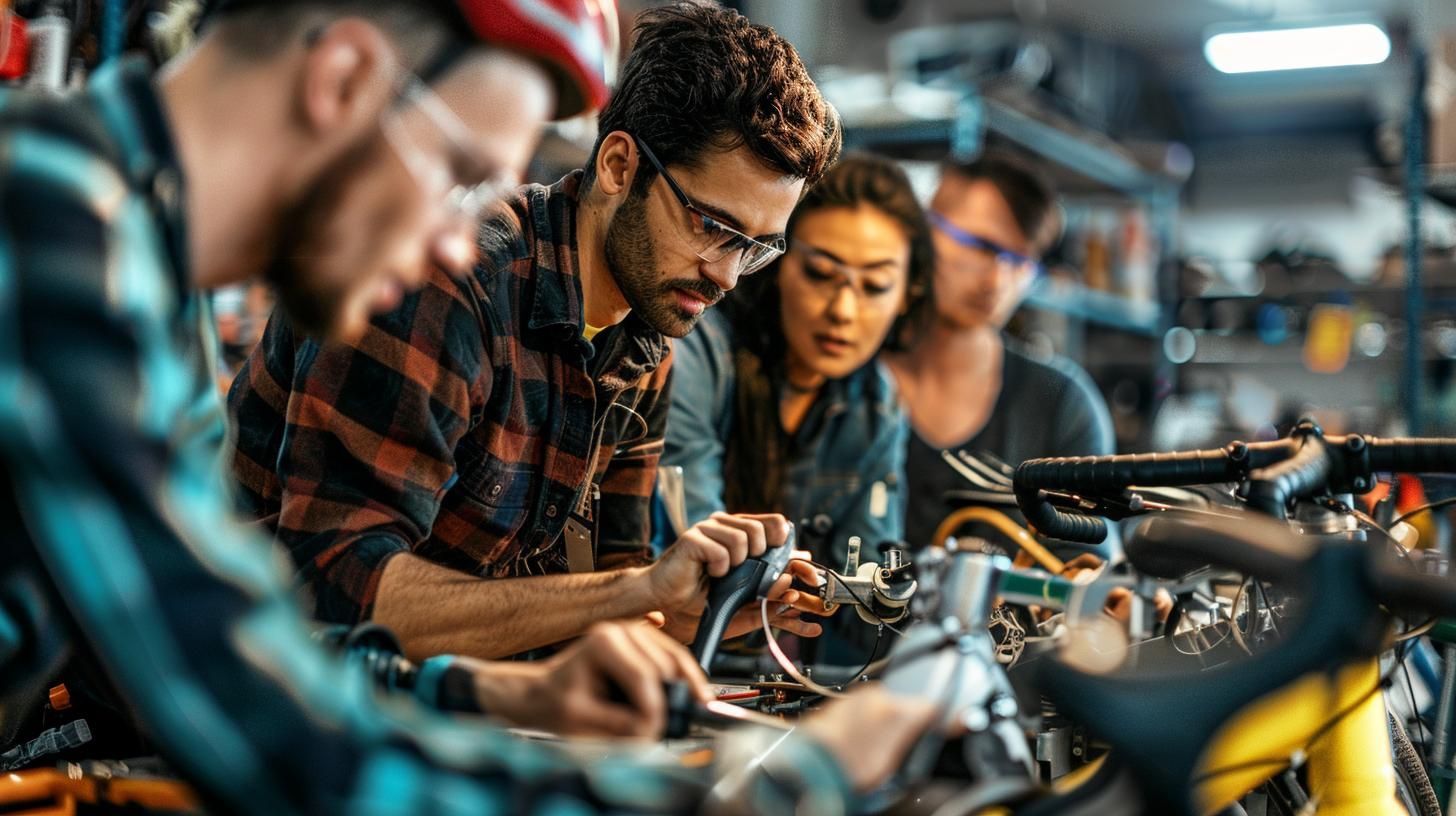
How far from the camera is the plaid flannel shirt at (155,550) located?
73 centimetres

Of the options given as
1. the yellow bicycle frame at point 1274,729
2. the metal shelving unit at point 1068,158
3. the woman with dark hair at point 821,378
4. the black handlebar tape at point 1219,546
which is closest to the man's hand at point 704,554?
the black handlebar tape at point 1219,546

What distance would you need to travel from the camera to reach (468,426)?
1597 millimetres

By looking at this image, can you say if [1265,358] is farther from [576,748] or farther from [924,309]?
[576,748]

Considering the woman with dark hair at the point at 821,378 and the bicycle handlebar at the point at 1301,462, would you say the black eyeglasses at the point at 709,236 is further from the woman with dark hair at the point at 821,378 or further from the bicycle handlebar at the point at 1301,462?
the woman with dark hair at the point at 821,378

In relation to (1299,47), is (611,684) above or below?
below

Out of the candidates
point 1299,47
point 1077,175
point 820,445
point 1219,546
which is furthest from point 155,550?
point 1299,47

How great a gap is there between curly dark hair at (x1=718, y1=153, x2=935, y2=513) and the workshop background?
0.57 metres

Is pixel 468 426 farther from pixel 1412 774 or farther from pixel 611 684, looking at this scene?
pixel 1412 774

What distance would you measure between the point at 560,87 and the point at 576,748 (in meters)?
0.53

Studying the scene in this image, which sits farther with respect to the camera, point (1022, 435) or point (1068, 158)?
point (1068, 158)

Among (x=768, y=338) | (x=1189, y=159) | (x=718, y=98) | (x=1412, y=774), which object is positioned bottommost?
(x=1412, y=774)

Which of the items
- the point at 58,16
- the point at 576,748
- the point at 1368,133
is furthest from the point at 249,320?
the point at 1368,133

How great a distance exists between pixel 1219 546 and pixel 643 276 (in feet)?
3.29

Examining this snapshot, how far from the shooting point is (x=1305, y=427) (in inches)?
53.5
